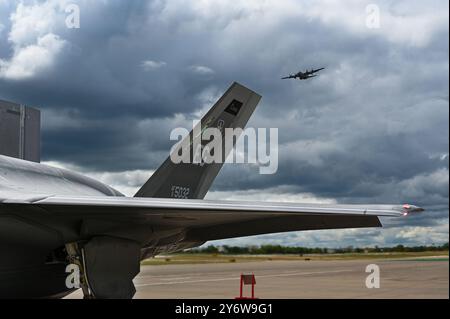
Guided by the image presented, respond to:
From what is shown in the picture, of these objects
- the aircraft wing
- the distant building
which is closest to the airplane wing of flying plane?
the aircraft wing

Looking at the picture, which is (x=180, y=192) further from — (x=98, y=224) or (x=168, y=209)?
(x=168, y=209)

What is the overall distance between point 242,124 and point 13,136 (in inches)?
191

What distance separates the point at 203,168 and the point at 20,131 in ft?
13.1

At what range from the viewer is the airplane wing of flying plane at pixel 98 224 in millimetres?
7434

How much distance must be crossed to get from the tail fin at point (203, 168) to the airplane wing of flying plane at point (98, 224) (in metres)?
1.41

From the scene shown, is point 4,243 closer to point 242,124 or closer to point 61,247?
point 61,247

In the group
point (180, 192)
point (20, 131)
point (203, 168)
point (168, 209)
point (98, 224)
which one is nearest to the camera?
point (168, 209)

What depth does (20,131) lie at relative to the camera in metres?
12.6

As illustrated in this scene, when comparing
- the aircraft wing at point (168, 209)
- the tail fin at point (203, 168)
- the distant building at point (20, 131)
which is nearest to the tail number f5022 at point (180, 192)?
the tail fin at point (203, 168)

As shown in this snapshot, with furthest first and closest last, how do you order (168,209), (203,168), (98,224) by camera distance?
(203,168)
(98,224)
(168,209)

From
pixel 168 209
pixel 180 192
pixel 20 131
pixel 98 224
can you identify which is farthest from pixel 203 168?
pixel 168 209

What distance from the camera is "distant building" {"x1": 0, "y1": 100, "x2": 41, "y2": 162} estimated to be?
12289 mm
